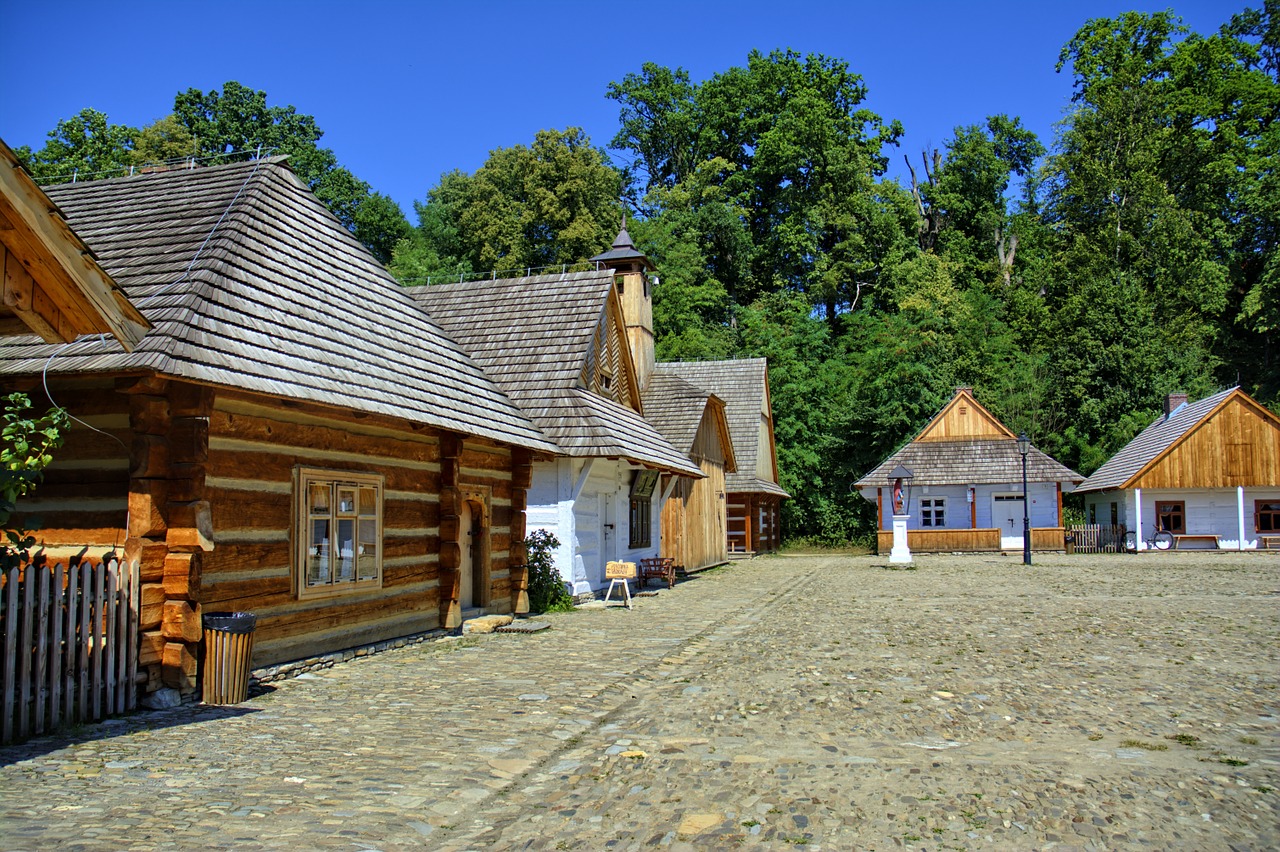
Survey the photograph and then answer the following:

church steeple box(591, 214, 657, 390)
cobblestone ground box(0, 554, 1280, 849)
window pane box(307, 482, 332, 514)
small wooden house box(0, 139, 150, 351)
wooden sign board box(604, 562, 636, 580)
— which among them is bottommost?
cobblestone ground box(0, 554, 1280, 849)

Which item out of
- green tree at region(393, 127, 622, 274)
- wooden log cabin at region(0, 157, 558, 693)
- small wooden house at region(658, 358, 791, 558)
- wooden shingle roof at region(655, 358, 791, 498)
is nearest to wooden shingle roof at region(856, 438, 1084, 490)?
small wooden house at region(658, 358, 791, 558)

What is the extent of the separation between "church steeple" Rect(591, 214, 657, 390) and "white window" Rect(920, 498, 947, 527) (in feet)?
55.3

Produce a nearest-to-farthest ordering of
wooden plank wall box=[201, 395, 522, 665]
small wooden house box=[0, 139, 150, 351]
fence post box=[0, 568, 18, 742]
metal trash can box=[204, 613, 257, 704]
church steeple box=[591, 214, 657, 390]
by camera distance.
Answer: small wooden house box=[0, 139, 150, 351] → fence post box=[0, 568, 18, 742] → metal trash can box=[204, 613, 257, 704] → wooden plank wall box=[201, 395, 522, 665] → church steeple box=[591, 214, 657, 390]

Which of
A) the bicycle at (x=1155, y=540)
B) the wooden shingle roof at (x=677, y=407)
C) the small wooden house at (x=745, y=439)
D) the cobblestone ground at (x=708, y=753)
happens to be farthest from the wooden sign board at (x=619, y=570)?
the bicycle at (x=1155, y=540)

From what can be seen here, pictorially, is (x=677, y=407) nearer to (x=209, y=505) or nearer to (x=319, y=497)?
(x=319, y=497)

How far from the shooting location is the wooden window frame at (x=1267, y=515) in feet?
132

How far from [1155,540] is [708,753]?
39.5 meters

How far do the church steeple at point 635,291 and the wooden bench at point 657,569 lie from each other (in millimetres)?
7947

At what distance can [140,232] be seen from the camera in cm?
1128

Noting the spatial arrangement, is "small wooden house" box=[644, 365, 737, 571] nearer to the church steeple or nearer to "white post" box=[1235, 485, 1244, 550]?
the church steeple

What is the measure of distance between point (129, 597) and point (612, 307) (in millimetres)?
15032

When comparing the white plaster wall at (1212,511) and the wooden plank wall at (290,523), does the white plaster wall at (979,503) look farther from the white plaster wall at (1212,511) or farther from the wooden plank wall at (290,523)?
the wooden plank wall at (290,523)

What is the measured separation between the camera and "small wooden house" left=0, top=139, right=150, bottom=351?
19.9ft

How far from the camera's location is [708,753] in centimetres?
711
